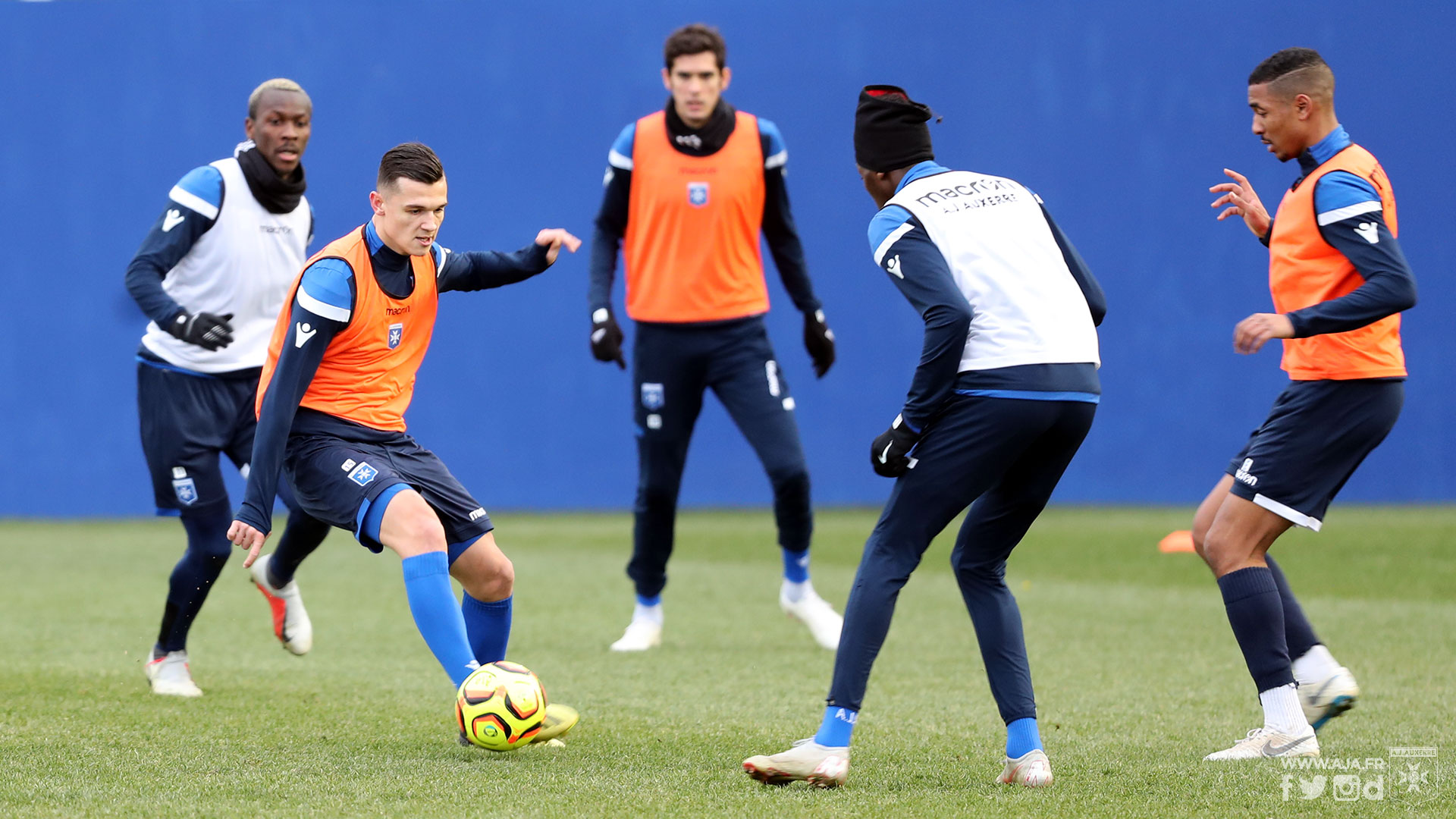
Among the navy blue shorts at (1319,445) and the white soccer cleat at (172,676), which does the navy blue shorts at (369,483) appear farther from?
the navy blue shorts at (1319,445)

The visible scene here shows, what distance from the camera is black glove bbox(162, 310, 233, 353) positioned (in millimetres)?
4734

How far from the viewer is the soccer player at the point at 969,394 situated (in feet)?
11.5

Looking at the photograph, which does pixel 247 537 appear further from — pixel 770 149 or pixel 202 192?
pixel 770 149

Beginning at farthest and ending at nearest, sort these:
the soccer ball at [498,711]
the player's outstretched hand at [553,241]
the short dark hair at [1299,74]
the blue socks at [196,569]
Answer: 1. the blue socks at [196,569]
2. the player's outstretched hand at [553,241]
3. the short dark hair at [1299,74]
4. the soccer ball at [498,711]

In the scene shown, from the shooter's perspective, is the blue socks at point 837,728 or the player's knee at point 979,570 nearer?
the blue socks at point 837,728

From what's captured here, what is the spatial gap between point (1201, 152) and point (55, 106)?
34.7ft

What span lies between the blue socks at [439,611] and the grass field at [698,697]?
0.89 feet

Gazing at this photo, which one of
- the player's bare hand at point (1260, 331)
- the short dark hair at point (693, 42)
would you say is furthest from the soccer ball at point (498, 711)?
the short dark hair at point (693, 42)

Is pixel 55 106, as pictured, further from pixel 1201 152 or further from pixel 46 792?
pixel 46 792

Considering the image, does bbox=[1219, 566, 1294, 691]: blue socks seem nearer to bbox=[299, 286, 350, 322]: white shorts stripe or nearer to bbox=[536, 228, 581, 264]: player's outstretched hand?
bbox=[536, 228, 581, 264]: player's outstretched hand

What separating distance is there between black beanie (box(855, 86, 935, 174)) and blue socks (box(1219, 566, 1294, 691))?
58.8 inches

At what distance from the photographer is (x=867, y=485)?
13.9 meters

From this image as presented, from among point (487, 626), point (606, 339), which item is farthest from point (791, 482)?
point (487, 626)

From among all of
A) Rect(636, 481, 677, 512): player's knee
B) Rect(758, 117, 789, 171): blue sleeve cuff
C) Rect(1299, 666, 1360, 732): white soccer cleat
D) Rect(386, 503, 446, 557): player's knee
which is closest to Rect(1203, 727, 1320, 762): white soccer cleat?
Rect(1299, 666, 1360, 732): white soccer cleat
